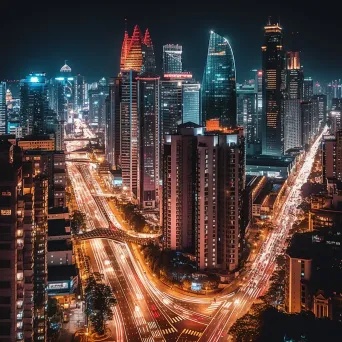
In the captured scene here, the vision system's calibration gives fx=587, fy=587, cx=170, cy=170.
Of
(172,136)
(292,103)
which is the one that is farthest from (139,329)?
(292,103)

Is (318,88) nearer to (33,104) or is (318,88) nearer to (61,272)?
(33,104)

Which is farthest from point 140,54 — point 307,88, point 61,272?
point 307,88

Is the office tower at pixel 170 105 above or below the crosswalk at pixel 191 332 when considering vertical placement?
above

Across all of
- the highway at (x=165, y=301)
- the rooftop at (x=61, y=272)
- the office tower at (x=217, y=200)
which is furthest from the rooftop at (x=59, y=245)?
the office tower at (x=217, y=200)

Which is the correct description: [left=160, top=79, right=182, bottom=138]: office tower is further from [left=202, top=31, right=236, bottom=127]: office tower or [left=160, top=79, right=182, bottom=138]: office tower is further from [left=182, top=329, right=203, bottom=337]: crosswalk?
[left=182, top=329, right=203, bottom=337]: crosswalk

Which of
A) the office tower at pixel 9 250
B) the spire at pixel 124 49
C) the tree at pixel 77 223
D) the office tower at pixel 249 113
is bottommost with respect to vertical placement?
the tree at pixel 77 223

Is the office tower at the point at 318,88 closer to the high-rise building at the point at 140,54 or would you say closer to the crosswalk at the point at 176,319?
the high-rise building at the point at 140,54

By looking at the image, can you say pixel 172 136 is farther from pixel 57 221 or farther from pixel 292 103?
pixel 292 103
